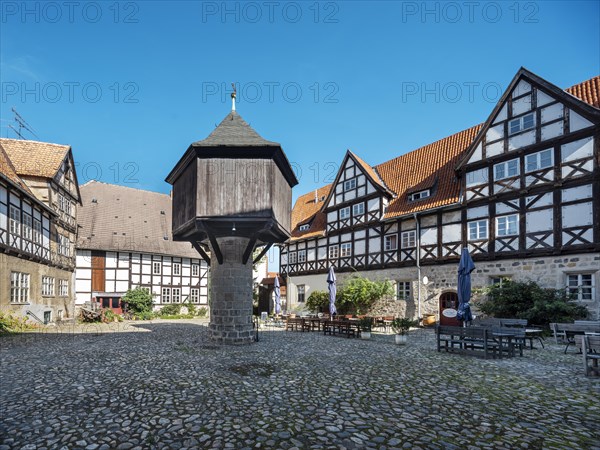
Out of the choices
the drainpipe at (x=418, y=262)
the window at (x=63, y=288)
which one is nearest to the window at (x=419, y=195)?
the drainpipe at (x=418, y=262)

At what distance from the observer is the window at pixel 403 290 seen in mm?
21406

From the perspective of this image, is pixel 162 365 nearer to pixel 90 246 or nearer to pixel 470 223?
pixel 470 223

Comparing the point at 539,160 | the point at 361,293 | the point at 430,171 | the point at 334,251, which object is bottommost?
the point at 361,293

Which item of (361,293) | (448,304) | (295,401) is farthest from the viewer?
(361,293)

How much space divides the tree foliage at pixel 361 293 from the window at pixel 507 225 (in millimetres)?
6885

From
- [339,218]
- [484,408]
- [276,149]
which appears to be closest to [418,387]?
[484,408]

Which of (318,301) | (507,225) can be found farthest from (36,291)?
(507,225)

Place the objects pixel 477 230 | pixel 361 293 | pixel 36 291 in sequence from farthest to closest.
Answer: pixel 361 293, pixel 36 291, pixel 477 230

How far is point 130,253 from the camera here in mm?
29875

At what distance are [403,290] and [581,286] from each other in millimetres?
8673

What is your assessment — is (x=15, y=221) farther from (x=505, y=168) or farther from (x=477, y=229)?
(x=505, y=168)

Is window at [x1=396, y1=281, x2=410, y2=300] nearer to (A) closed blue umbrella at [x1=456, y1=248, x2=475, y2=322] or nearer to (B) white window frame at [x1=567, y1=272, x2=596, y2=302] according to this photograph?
(B) white window frame at [x1=567, y1=272, x2=596, y2=302]

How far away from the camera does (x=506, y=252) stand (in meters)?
17.0

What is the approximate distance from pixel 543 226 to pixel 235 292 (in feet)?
43.3
